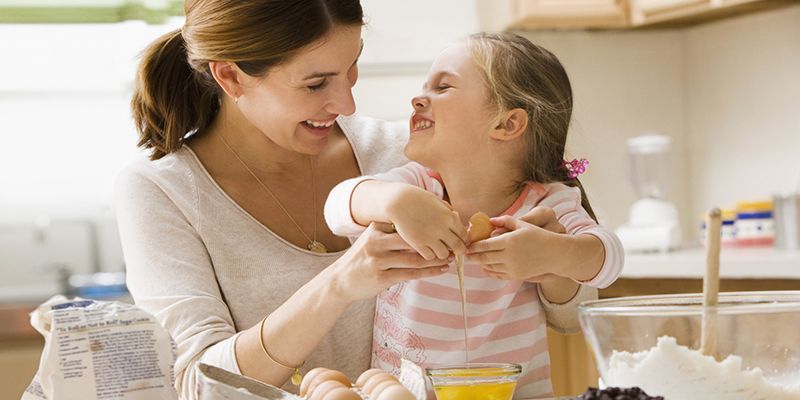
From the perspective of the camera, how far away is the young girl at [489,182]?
1.58 meters

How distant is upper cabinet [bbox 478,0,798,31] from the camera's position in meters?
3.43

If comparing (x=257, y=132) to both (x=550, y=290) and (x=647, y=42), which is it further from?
(x=647, y=42)

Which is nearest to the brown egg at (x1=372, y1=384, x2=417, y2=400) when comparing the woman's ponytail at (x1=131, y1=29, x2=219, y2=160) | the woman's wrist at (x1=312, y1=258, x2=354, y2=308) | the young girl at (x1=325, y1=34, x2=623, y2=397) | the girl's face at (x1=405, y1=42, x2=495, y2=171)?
the woman's wrist at (x1=312, y1=258, x2=354, y2=308)

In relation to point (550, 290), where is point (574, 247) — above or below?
above

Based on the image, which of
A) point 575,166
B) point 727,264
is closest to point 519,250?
point 575,166

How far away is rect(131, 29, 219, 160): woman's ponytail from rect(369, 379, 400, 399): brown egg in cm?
86

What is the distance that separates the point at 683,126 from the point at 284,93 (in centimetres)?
268

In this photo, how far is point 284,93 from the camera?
1640mm

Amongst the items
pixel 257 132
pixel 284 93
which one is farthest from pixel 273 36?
pixel 257 132

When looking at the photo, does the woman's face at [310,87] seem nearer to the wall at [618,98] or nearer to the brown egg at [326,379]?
the brown egg at [326,379]

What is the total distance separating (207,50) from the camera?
1641 mm

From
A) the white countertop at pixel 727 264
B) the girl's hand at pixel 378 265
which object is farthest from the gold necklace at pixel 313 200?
the white countertop at pixel 727 264

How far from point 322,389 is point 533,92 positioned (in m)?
0.69

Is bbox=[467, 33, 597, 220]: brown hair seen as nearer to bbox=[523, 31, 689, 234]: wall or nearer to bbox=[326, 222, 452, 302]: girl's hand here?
bbox=[326, 222, 452, 302]: girl's hand
